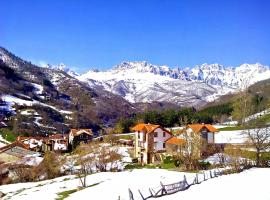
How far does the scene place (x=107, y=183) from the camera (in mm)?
63875

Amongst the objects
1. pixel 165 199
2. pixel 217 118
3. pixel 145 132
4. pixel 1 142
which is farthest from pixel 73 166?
pixel 217 118

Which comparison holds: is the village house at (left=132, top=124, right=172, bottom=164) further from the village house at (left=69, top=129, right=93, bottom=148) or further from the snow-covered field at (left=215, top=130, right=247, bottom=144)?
the village house at (left=69, top=129, right=93, bottom=148)

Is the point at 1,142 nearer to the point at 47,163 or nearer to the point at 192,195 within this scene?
the point at 47,163

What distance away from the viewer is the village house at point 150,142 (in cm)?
10381

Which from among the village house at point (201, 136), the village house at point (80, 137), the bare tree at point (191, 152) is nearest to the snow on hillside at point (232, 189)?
the bare tree at point (191, 152)

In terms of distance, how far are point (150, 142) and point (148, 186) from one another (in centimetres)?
4818

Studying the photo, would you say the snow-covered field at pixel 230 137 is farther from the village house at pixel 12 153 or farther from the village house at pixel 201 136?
the village house at pixel 12 153

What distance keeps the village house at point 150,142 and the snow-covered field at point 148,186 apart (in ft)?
93.3

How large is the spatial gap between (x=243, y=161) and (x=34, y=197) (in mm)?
35357

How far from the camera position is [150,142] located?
105 m

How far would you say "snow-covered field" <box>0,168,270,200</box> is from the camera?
147 feet

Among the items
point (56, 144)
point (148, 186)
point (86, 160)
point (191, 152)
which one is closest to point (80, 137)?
point (56, 144)

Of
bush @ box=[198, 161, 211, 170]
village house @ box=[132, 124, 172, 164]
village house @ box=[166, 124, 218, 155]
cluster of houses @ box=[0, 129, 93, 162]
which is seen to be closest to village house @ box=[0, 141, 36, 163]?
cluster of houses @ box=[0, 129, 93, 162]

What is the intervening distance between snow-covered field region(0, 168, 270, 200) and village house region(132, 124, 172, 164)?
2845 centimetres
